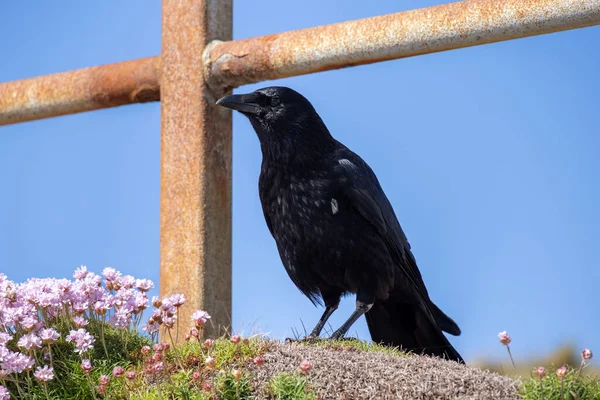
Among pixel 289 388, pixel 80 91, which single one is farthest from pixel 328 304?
pixel 80 91

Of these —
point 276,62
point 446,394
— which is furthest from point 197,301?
point 446,394

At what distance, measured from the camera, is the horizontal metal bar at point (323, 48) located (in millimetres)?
5496

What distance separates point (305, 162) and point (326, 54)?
124cm

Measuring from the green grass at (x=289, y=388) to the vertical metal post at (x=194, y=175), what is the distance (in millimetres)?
2325

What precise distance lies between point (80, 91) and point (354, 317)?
133 inches

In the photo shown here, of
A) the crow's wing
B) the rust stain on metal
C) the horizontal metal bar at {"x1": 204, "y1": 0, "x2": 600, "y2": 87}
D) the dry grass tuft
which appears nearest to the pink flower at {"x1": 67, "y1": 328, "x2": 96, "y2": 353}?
the dry grass tuft

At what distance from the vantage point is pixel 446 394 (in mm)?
3861

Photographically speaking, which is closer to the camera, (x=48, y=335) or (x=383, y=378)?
(x=383, y=378)

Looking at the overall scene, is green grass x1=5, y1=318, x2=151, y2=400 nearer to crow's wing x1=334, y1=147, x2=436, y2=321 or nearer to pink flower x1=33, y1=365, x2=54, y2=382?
pink flower x1=33, y1=365, x2=54, y2=382

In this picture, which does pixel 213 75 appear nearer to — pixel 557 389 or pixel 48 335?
pixel 48 335

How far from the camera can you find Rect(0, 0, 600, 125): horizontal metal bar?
5.50 metres

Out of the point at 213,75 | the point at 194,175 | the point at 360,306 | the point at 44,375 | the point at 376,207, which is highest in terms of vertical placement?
the point at 213,75

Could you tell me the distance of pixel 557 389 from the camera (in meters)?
3.86

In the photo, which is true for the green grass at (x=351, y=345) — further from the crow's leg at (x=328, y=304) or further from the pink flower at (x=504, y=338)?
the pink flower at (x=504, y=338)
